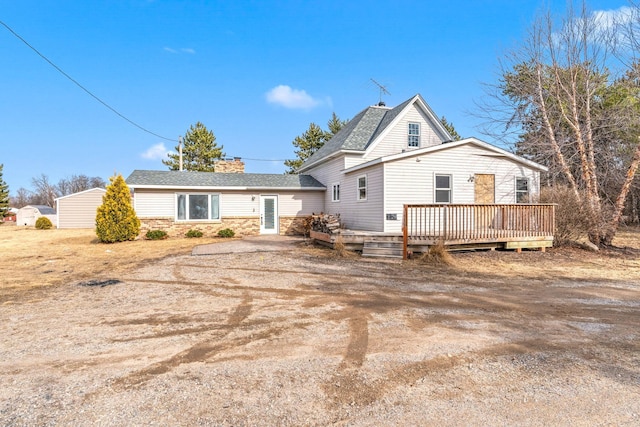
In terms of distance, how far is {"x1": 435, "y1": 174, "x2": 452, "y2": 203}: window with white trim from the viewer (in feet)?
41.5

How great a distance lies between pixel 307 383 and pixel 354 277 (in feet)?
15.8

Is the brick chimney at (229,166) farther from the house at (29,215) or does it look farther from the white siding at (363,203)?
the house at (29,215)

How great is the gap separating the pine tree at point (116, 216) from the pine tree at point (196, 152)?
19777 millimetres

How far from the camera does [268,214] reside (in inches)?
712

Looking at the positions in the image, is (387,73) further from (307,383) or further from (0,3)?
(307,383)

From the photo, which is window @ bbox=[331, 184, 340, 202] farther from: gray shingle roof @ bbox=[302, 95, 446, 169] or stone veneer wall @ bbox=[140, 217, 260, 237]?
stone veneer wall @ bbox=[140, 217, 260, 237]

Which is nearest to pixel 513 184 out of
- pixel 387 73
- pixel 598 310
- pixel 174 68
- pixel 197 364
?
pixel 598 310

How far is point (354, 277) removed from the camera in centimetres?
756

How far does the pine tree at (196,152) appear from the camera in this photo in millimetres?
34375

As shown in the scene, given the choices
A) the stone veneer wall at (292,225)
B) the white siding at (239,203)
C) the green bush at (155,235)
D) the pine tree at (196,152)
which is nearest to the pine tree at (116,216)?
the green bush at (155,235)

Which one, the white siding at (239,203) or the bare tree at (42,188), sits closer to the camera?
the white siding at (239,203)

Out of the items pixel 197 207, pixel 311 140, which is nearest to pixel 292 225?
pixel 197 207

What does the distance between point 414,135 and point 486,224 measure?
251 inches

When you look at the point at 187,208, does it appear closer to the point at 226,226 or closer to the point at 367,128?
the point at 226,226
